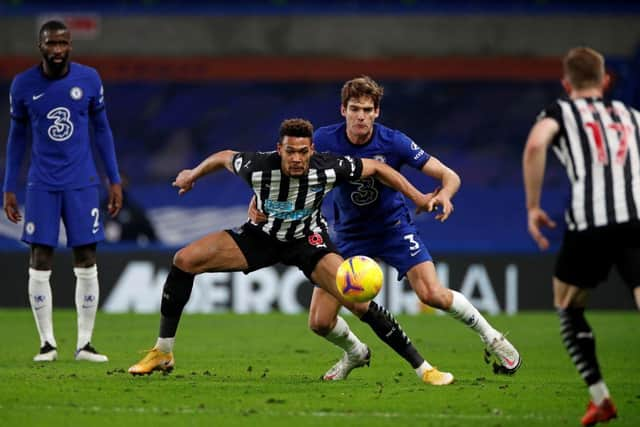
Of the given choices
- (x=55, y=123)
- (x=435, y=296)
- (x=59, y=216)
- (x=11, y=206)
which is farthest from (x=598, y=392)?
(x=11, y=206)

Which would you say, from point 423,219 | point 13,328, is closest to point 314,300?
point 13,328

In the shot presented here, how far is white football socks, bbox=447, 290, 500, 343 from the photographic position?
827 cm

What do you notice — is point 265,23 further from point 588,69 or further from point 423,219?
point 588,69

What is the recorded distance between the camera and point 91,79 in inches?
374

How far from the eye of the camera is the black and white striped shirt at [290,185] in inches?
307

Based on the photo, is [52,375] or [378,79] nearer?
[52,375]

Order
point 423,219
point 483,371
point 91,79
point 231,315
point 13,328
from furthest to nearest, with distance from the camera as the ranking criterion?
point 423,219
point 231,315
point 13,328
point 91,79
point 483,371

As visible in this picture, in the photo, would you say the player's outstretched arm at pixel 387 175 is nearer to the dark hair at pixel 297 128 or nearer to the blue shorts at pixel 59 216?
the dark hair at pixel 297 128

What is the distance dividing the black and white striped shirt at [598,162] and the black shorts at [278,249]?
6.76ft

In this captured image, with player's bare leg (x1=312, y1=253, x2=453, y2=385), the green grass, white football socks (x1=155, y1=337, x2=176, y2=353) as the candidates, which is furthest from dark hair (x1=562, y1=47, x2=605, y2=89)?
white football socks (x1=155, y1=337, x2=176, y2=353)

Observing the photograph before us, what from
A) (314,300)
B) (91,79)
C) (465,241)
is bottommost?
(465,241)

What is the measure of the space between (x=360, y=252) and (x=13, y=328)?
5547mm

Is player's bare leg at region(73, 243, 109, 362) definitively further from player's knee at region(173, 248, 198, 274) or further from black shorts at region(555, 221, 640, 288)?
black shorts at region(555, 221, 640, 288)

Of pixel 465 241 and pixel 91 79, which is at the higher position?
pixel 91 79
